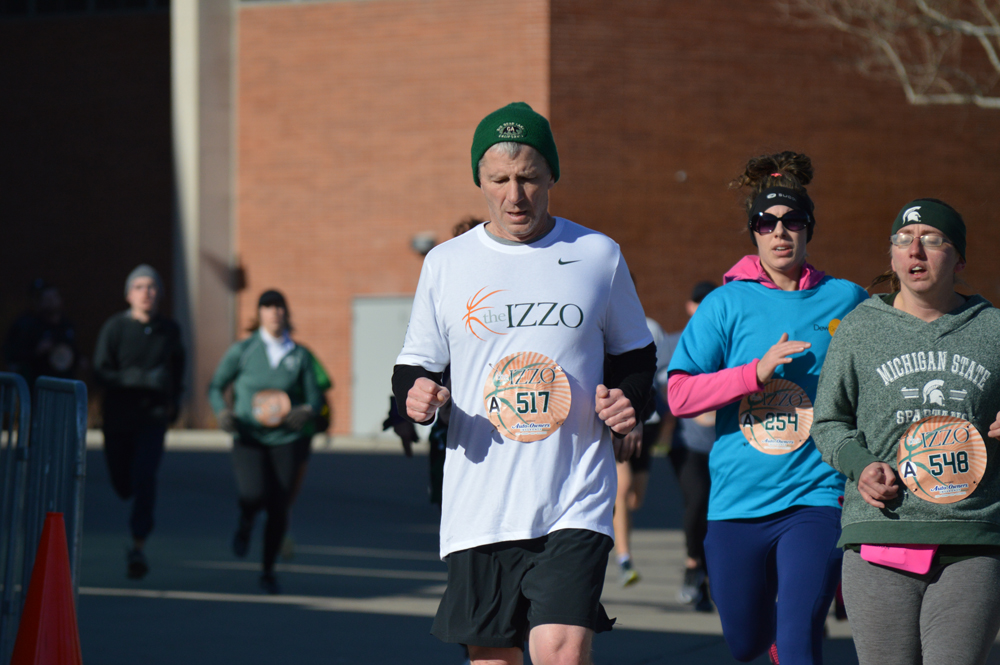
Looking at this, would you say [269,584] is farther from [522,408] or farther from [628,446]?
[522,408]

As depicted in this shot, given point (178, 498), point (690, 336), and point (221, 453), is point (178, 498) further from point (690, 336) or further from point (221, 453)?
point (690, 336)

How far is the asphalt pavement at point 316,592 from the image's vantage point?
21.8ft

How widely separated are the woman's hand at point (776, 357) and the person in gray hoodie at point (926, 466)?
467 millimetres

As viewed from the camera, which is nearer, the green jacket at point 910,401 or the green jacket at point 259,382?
the green jacket at point 910,401

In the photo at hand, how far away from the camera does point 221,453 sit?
18.5m

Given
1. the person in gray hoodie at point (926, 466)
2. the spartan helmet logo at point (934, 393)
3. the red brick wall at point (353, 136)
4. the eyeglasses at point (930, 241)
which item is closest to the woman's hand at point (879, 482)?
the person in gray hoodie at point (926, 466)

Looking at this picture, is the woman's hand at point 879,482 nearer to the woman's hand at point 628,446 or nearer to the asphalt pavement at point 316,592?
the woman's hand at point 628,446

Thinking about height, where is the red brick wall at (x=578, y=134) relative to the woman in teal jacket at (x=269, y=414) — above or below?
above

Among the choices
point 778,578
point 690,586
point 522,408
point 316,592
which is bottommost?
point 316,592

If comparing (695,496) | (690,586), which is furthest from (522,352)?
(690,586)

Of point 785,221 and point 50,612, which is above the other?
point 785,221

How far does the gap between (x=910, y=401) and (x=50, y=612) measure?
3337mm

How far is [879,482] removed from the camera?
3.64 meters

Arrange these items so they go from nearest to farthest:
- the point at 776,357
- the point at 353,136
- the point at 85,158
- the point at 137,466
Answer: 1. the point at 776,357
2. the point at 137,466
3. the point at 353,136
4. the point at 85,158
